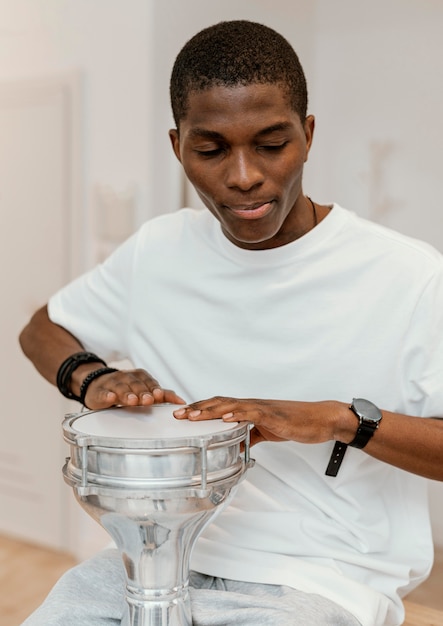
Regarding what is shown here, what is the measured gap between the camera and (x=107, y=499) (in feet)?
3.59

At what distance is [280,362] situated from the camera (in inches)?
58.2

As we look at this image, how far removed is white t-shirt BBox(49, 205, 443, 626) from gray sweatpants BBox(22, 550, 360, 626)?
56 mm

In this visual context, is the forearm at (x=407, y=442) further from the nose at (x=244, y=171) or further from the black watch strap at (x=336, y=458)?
the nose at (x=244, y=171)

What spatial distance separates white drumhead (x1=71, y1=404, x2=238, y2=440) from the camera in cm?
114

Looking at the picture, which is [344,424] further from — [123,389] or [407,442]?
[123,389]

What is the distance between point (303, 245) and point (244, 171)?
0.25 metres

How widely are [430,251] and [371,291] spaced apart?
0.43ft

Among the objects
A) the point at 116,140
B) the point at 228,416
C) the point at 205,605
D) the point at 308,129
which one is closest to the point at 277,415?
the point at 228,416

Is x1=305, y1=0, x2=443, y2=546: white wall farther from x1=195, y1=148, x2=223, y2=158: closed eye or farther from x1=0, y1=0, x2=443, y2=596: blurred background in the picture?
x1=195, y1=148, x2=223, y2=158: closed eye

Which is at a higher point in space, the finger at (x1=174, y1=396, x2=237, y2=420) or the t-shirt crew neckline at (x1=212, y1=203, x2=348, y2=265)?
the t-shirt crew neckline at (x1=212, y1=203, x2=348, y2=265)

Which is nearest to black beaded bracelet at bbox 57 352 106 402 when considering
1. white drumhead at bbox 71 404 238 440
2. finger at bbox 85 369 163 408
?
finger at bbox 85 369 163 408

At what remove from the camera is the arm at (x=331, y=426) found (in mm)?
1196

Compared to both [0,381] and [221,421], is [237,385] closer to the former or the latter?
[221,421]

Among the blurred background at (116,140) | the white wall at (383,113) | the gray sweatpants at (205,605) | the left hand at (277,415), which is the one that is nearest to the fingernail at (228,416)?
the left hand at (277,415)
